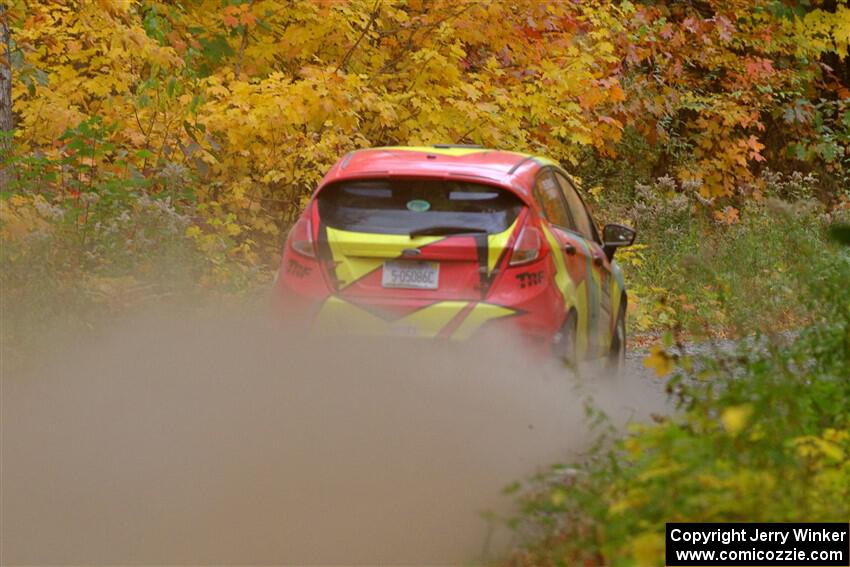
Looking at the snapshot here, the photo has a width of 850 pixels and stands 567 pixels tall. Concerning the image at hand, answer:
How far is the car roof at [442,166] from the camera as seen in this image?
8.30 m

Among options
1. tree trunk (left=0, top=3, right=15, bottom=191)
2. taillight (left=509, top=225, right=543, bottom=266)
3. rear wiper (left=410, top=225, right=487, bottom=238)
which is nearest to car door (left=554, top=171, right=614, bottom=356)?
taillight (left=509, top=225, right=543, bottom=266)

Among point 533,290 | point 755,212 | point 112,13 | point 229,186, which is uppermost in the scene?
point 112,13

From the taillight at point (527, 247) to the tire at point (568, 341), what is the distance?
1.60 ft

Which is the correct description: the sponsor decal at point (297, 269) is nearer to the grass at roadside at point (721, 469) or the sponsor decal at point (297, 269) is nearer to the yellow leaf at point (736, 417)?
the grass at roadside at point (721, 469)

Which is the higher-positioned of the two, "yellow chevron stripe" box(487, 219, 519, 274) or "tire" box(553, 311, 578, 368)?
"yellow chevron stripe" box(487, 219, 519, 274)

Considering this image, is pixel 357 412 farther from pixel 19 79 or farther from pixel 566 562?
pixel 19 79

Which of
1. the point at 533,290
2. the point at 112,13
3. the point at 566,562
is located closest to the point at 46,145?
the point at 112,13

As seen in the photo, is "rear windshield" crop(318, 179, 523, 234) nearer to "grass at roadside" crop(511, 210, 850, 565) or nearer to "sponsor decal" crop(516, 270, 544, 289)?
"sponsor decal" crop(516, 270, 544, 289)

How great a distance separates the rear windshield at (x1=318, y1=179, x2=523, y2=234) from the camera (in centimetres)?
817

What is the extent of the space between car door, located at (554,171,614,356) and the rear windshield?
1305 millimetres

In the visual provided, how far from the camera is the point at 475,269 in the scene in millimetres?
8047

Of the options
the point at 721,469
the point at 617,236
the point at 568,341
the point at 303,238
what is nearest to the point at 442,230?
the point at 303,238

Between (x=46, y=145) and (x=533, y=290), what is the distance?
7.60 m

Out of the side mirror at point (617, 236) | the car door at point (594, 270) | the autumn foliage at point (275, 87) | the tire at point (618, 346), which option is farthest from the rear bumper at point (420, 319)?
the autumn foliage at point (275, 87)
